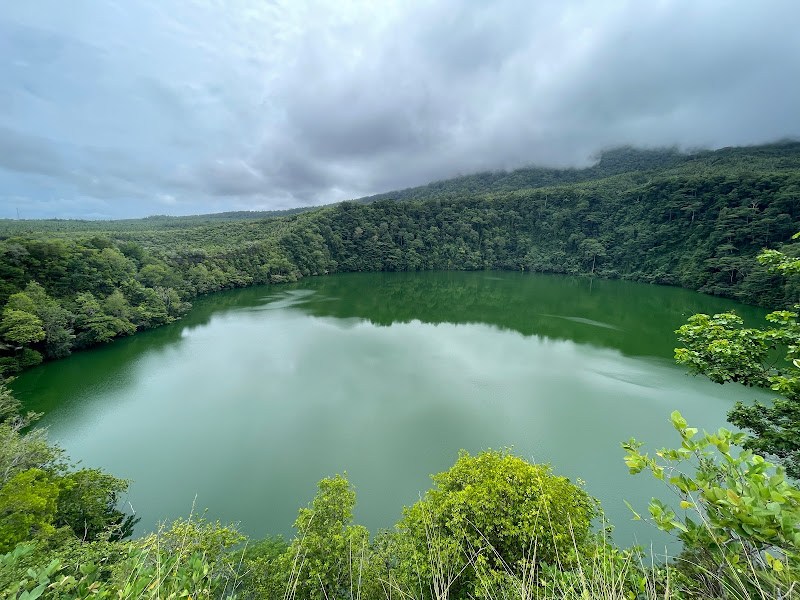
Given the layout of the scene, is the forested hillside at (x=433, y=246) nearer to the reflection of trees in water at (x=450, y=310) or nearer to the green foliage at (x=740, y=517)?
the reflection of trees in water at (x=450, y=310)

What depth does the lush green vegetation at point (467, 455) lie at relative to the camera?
165 cm

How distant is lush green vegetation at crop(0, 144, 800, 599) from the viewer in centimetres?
165

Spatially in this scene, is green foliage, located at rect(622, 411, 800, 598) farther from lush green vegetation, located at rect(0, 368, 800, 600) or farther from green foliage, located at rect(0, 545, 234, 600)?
green foliage, located at rect(0, 545, 234, 600)

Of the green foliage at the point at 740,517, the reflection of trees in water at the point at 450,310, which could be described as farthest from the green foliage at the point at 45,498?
the reflection of trees in water at the point at 450,310

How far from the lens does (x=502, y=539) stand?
4910mm

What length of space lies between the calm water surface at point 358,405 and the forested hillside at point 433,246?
2.92m

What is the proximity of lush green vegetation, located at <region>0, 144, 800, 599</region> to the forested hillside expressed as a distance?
0.20m

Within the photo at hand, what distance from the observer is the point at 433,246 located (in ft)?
211

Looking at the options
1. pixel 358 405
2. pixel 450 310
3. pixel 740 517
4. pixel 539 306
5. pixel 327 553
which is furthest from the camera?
pixel 539 306

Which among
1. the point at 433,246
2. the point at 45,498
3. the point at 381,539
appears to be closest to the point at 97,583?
the point at 381,539

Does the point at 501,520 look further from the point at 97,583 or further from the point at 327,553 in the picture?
the point at 97,583

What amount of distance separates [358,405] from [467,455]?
754 cm

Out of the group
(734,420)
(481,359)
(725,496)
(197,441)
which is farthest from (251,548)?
(481,359)

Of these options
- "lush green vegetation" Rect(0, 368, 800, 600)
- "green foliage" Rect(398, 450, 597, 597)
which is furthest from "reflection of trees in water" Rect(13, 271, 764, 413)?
Result: "green foliage" Rect(398, 450, 597, 597)
